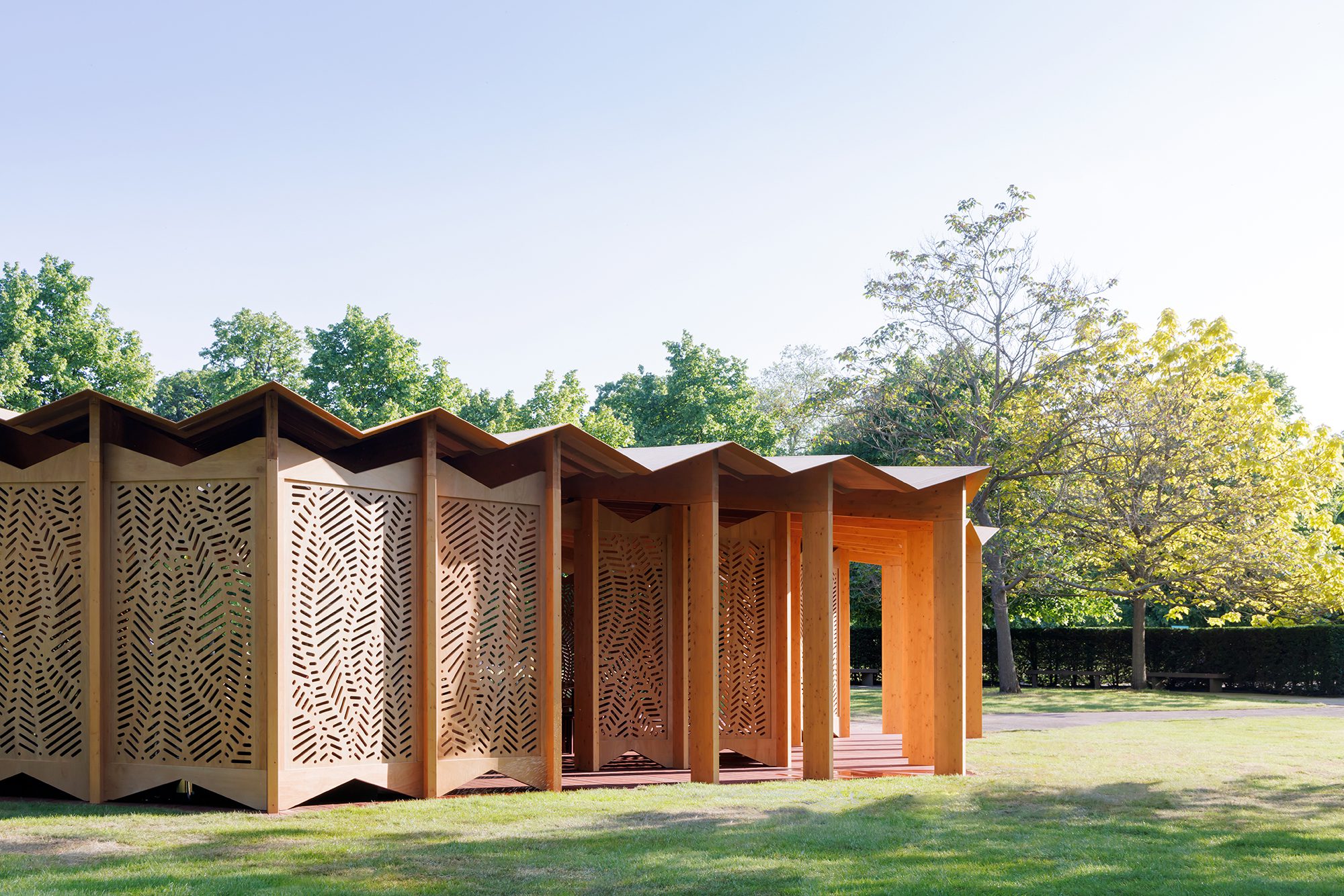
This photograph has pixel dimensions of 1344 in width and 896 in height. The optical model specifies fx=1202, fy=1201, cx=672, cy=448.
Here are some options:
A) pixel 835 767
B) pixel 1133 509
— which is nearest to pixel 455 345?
pixel 1133 509

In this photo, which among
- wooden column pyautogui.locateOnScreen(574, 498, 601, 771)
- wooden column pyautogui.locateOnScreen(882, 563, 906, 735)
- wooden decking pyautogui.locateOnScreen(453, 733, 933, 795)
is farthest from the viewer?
wooden column pyautogui.locateOnScreen(882, 563, 906, 735)

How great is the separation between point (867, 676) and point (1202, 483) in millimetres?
12046

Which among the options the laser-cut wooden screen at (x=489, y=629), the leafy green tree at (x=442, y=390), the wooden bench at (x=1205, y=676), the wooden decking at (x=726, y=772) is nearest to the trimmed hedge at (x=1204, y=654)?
the wooden bench at (x=1205, y=676)

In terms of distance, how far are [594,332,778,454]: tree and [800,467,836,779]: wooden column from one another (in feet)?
92.4

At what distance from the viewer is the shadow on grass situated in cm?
666

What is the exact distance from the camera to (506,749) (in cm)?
1034

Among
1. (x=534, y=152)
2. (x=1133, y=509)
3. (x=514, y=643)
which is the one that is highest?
(x=534, y=152)

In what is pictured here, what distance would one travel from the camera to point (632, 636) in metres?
12.9

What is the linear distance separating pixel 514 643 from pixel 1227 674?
83.2ft

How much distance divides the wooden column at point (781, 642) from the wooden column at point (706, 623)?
2.27 m

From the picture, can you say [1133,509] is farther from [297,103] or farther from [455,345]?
[455,345]

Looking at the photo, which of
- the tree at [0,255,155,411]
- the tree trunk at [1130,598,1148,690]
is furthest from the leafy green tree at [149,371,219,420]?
the tree trunk at [1130,598,1148,690]

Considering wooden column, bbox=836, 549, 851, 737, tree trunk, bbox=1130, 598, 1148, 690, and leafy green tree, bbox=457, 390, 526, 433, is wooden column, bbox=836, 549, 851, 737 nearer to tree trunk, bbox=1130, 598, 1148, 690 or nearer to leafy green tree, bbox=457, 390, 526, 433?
tree trunk, bbox=1130, 598, 1148, 690

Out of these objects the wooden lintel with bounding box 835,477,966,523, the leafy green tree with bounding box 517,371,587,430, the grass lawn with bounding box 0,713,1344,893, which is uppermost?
the leafy green tree with bounding box 517,371,587,430
